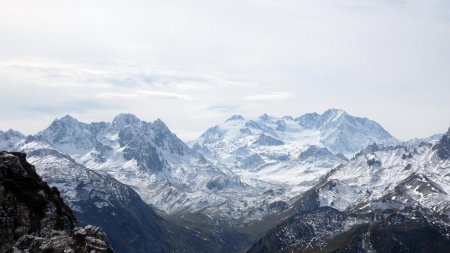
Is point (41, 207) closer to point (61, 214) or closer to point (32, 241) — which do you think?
point (61, 214)

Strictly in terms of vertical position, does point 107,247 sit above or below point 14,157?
below

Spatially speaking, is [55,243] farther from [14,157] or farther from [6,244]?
[14,157]

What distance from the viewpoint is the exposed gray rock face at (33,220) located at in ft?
301

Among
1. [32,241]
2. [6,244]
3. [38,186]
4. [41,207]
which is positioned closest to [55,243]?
[32,241]

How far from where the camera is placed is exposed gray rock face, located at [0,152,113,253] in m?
91.6

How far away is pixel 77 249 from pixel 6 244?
62.4 ft

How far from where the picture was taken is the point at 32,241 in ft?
304

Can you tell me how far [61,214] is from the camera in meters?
119

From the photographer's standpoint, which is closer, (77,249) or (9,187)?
(77,249)

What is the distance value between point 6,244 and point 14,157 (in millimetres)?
31793

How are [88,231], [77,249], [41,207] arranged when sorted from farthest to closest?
[41,207], [88,231], [77,249]

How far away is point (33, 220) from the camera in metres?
110

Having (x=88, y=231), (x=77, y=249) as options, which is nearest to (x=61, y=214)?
(x=88, y=231)

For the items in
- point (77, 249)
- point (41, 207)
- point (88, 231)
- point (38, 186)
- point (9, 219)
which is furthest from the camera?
point (38, 186)
